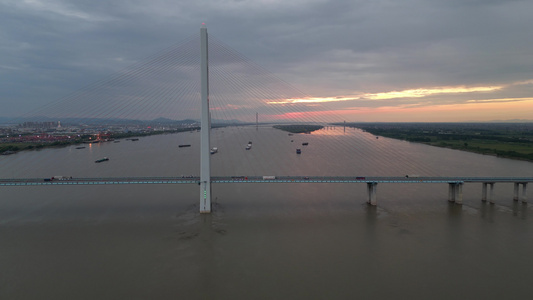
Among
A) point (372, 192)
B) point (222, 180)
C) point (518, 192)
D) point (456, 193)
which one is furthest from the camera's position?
point (518, 192)

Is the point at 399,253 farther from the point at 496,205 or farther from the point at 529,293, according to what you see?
the point at 496,205

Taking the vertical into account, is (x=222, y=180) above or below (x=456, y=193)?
above

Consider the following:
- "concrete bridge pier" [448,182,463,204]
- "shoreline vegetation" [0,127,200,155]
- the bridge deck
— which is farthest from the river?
"shoreline vegetation" [0,127,200,155]

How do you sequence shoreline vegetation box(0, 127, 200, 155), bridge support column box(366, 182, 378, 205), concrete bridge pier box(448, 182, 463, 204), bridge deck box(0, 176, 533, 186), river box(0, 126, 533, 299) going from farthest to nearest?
shoreline vegetation box(0, 127, 200, 155), concrete bridge pier box(448, 182, 463, 204), bridge support column box(366, 182, 378, 205), bridge deck box(0, 176, 533, 186), river box(0, 126, 533, 299)

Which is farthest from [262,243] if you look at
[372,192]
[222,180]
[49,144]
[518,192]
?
[49,144]

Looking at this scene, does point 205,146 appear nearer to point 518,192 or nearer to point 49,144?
point 518,192

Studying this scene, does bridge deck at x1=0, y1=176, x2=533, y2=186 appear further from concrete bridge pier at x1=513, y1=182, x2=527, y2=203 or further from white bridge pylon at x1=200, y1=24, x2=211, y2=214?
white bridge pylon at x1=200, y1=24, x2=211, y2=214
